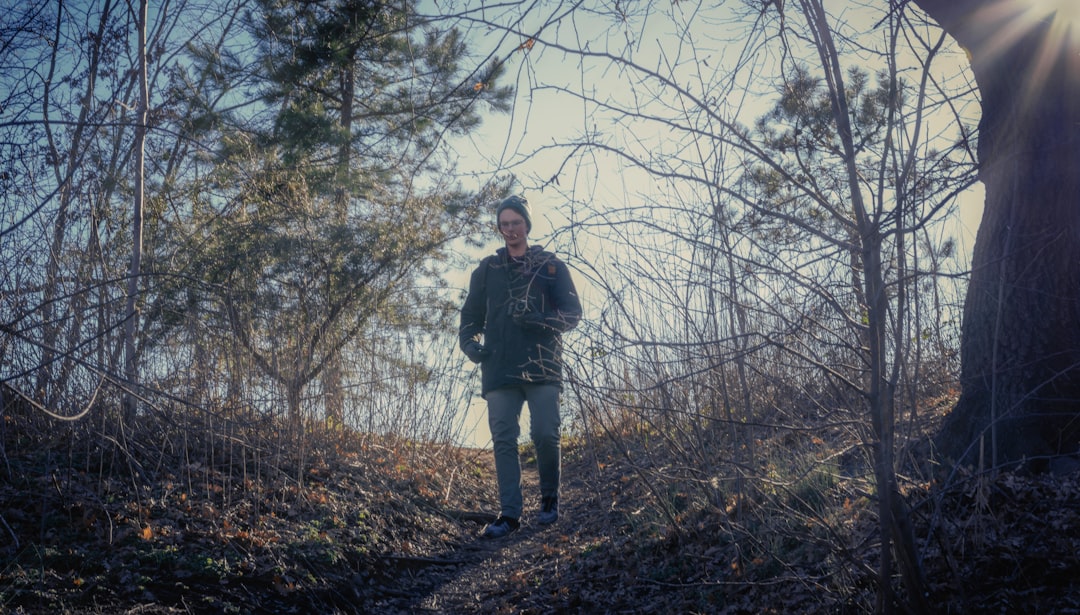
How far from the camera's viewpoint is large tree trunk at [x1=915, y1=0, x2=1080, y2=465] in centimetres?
335

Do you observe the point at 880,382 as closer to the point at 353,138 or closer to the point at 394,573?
the point at 394,573

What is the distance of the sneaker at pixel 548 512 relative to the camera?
5312 millimetres

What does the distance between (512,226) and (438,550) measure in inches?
87.5

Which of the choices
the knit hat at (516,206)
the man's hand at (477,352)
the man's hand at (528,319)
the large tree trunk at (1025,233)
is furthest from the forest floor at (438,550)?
the knit hat at (516,206)

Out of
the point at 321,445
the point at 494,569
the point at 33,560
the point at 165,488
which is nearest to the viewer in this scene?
the point at 33,560

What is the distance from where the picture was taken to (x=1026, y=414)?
3.17m

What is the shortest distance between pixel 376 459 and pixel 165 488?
2.15 meters

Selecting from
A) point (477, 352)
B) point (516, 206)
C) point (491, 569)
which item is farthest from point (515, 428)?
point (516, 206)

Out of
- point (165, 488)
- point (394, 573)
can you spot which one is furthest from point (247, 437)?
point (394, 573)

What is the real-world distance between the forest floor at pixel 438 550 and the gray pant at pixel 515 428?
0.37 meters

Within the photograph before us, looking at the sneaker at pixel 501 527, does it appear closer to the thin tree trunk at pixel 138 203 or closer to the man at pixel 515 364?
the man at pixel 515 364

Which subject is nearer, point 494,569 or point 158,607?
point 158,607

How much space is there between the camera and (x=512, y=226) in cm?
529

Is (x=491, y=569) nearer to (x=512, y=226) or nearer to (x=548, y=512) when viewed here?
(x=548, y=512)
